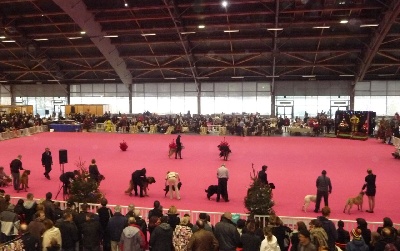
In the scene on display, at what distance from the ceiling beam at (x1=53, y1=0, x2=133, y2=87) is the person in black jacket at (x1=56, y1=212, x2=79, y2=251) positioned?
1949 cm

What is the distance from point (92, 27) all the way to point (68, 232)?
23.0 m

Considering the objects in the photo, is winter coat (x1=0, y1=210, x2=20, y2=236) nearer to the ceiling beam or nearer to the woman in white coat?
the woman in white coat

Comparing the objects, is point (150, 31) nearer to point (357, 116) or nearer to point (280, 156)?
point (280, 156)

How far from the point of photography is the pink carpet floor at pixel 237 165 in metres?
12.4

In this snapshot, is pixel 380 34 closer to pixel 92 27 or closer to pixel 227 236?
pixel 92 27

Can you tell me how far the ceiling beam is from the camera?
82.2 feet

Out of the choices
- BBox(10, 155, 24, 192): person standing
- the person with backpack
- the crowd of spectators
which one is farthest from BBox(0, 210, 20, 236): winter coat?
the person with backpack

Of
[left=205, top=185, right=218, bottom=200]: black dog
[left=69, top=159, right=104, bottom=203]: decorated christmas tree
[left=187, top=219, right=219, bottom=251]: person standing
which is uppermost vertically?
[left=69, top=159, right=104, bottom=203]: decorated christmas tree

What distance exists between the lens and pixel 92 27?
28000 millimetres

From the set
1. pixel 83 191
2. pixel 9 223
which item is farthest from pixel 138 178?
pixel 9 223

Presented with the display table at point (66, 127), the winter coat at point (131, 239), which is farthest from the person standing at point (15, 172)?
the display table at point (66, 127)

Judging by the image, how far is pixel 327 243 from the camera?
6.86m

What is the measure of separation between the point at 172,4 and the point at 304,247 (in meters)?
20.9

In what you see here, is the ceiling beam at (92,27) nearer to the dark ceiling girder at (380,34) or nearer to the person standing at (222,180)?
the person standing at (222,180)
